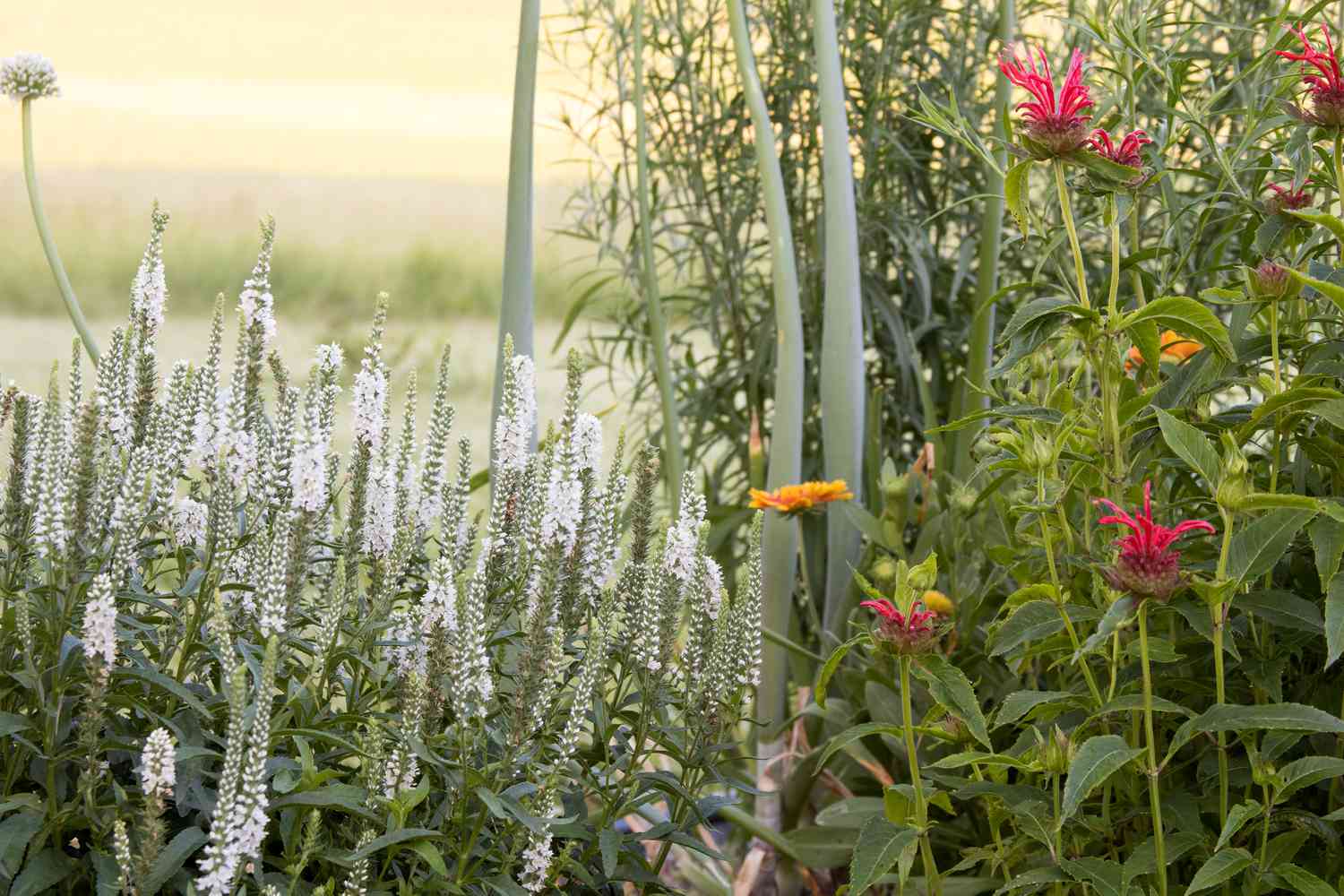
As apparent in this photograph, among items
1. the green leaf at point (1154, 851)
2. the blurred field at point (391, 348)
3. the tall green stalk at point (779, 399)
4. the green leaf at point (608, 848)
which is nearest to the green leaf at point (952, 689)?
the green leaf at point (1154, 851)

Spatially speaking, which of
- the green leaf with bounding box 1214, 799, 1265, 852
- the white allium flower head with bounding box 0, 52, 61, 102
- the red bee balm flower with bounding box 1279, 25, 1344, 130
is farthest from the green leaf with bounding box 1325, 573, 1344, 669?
the white allium flower head with bounding box 0, 52, 61, 102

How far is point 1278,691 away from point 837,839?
2.05 ft

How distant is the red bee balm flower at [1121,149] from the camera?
0.89 m

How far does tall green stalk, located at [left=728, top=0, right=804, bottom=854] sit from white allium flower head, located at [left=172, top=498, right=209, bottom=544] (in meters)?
0.77

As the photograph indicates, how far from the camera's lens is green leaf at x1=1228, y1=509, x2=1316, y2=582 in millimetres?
807

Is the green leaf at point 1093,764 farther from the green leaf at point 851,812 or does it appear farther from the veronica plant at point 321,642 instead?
the green leaf at point 851,812

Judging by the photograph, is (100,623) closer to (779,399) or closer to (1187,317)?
(1187,317)

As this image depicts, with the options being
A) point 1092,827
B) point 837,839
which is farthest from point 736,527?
point 1092,827

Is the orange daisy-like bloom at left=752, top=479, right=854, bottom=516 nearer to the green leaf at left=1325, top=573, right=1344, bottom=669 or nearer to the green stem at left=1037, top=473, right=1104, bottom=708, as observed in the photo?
the green stem at left=1037, top=473, right=1104, bottom=708

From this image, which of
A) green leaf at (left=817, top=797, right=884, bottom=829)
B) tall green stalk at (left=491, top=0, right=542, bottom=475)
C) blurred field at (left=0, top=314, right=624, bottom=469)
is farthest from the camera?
blurred field at (left=0, top=314, right=624, bottom=469)

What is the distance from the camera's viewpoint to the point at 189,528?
100cm

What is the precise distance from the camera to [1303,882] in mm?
822

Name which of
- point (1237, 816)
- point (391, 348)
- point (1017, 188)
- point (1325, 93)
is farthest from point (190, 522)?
point (391, 348)

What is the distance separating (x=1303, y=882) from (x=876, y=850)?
0.88ft
